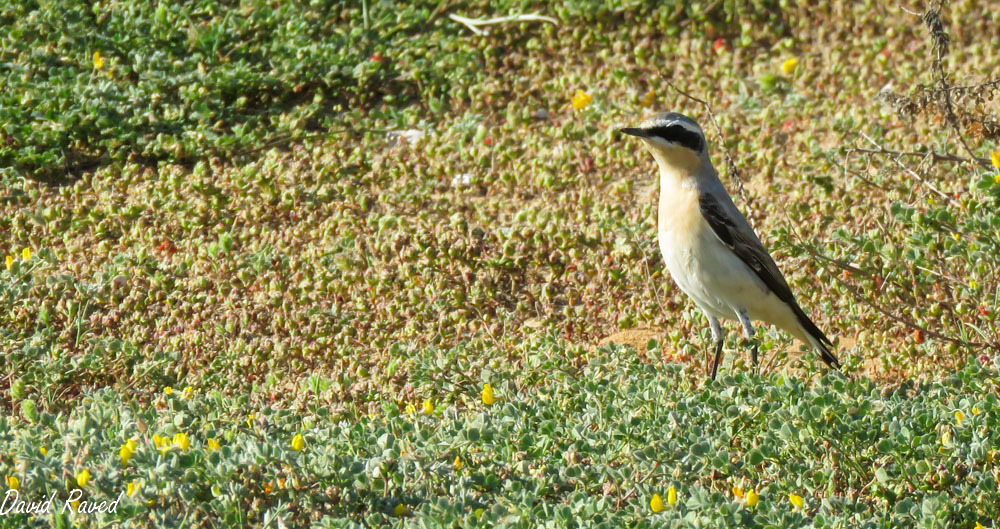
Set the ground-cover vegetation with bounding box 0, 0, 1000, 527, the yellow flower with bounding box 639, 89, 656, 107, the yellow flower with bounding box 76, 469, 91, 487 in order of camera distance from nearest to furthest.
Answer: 1. the yellow flower with bounding box 76, 469, 91, 487
2. the ground-cover vegetation with bounding box 0, 0, 1000, 527
3. the yellow flower with bounding box 639, 89, 656, 107

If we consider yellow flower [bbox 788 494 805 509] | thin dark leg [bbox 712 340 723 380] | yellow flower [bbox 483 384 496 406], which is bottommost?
thin dark leg [bbox 712 340 723 380]

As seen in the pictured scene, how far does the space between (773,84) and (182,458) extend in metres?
6.84

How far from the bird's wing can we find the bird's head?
0.73 ft

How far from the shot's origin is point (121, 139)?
341 inches

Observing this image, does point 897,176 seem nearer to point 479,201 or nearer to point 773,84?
point 773,84

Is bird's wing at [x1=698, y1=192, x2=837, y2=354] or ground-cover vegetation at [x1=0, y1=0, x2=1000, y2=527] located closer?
ground-cover vegetation at [x1=0, y1=0, x2=1000, y2=527]

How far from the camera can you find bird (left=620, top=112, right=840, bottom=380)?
6.47m

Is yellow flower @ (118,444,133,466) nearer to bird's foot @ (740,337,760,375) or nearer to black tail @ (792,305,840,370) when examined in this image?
bird's foot @ (740,337,760,375)

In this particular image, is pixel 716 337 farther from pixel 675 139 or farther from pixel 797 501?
pixel 797 501

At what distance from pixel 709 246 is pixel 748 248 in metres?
0.30

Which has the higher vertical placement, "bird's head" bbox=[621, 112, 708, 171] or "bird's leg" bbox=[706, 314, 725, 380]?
"bird's head" bbox=[621, 112, 708, 171]

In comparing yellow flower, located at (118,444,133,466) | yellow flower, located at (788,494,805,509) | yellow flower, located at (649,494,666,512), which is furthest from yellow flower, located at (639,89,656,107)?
yellow flower, located at (118,444,133,466)

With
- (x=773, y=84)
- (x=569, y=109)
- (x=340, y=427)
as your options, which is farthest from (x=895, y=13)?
(x=340, y=427)

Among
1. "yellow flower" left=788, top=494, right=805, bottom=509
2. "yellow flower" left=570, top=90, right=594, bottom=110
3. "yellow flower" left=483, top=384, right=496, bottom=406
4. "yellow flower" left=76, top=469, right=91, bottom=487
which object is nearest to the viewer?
"yellow flower" left=76, top=469, right=91, bottom=487
